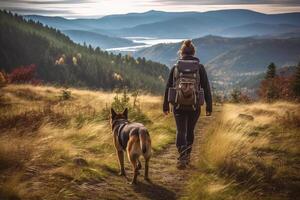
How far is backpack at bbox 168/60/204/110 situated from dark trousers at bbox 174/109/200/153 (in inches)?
11.4

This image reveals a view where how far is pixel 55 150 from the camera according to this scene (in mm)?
7848

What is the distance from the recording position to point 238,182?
22.9 feet

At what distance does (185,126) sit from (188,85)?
1003 millimetres

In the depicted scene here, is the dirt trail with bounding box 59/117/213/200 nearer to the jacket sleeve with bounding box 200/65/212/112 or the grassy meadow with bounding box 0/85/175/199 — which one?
the grassy meadow with bounding box 0/85/175/199

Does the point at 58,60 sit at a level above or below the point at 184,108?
below

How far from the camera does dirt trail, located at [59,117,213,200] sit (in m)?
6.23

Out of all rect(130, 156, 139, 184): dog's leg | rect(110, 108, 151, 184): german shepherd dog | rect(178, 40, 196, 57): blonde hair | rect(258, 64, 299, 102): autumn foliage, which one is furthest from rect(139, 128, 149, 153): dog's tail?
rect(258, 64, 299, 102): autumn foliage

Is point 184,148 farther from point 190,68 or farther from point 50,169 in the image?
point 50,169

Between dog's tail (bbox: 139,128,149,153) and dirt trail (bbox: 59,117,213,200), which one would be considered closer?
dirt trail (bbox: 59,117,213,200)

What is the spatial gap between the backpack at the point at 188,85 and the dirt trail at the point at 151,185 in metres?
1.38

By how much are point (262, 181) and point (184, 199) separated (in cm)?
155

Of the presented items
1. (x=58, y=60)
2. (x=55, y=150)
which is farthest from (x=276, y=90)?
(x=58, y=60)

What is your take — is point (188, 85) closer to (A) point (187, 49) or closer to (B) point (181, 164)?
(A) point (187, 49)

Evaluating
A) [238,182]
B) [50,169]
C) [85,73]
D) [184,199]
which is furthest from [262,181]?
[85,73]
